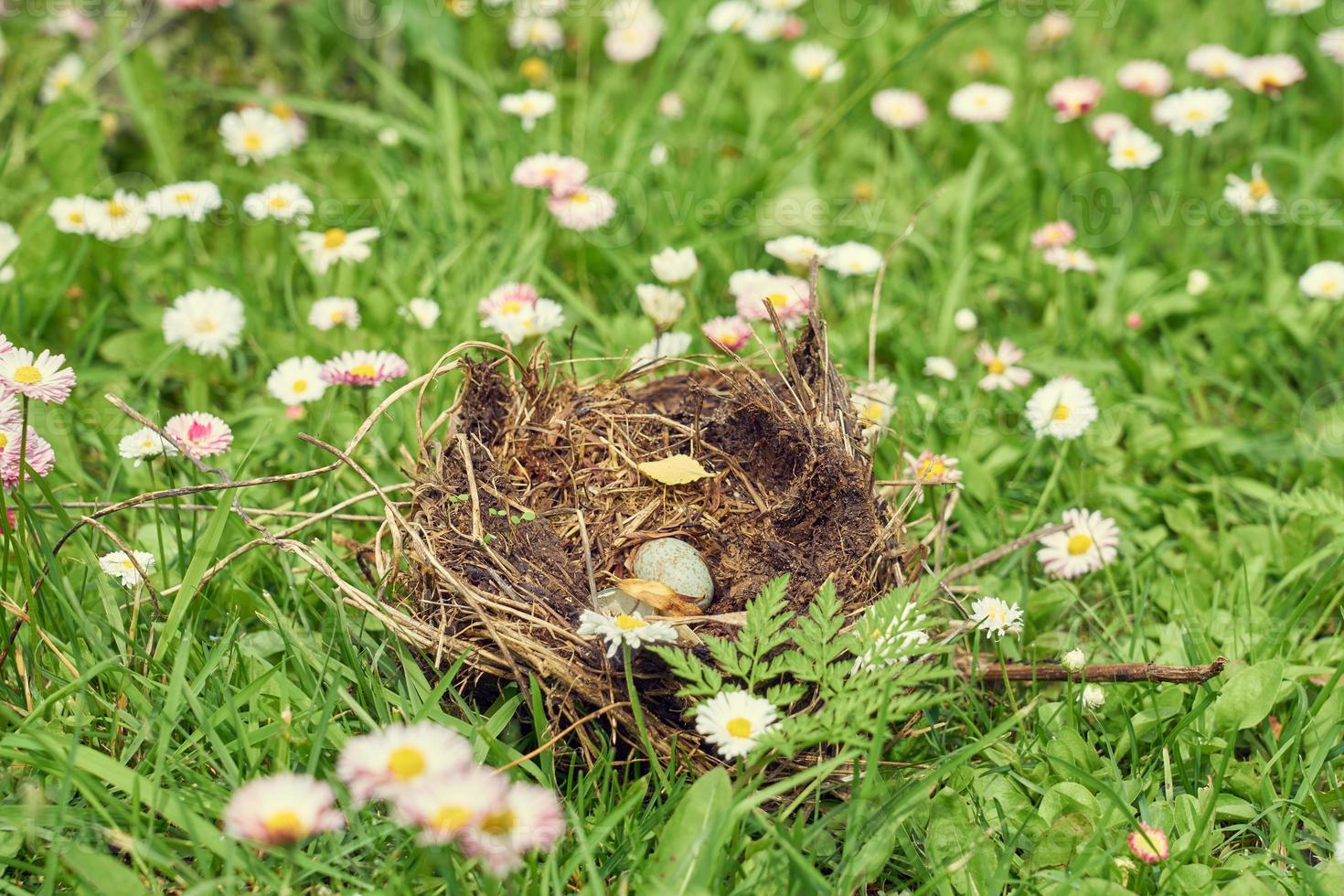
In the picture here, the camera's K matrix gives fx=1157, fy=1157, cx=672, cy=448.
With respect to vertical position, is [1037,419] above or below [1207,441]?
above

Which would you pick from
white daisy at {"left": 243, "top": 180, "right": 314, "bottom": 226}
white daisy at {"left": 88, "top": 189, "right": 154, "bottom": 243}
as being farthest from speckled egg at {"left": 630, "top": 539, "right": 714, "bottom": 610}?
white daisy at {"left": 88, "top": 189, "right": 154, "bottom": 243}

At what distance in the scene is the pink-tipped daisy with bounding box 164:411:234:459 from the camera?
2100mm

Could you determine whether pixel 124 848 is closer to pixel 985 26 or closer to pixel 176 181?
pixel 176 181

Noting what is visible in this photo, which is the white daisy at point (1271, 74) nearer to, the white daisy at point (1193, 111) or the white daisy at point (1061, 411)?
the white daisy at point (1193, 111)

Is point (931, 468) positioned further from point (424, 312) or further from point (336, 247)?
point (336, 247)

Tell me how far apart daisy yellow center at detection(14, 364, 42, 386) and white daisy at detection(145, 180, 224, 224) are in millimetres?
988

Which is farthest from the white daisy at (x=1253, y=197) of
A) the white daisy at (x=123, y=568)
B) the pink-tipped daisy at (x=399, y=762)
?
the white daisy at (x=123, y=568)

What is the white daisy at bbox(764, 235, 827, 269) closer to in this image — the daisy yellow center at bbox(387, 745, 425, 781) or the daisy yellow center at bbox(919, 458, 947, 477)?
the daisy yellow center at bbox(919, 458, 947, 477)

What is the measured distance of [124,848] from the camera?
5.16ft

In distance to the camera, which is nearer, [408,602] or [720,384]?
[408,602]

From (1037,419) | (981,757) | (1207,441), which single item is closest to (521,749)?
(981,757)

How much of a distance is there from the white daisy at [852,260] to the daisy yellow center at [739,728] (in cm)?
137

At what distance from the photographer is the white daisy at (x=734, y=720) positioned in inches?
62.1

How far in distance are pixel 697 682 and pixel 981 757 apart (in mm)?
603
